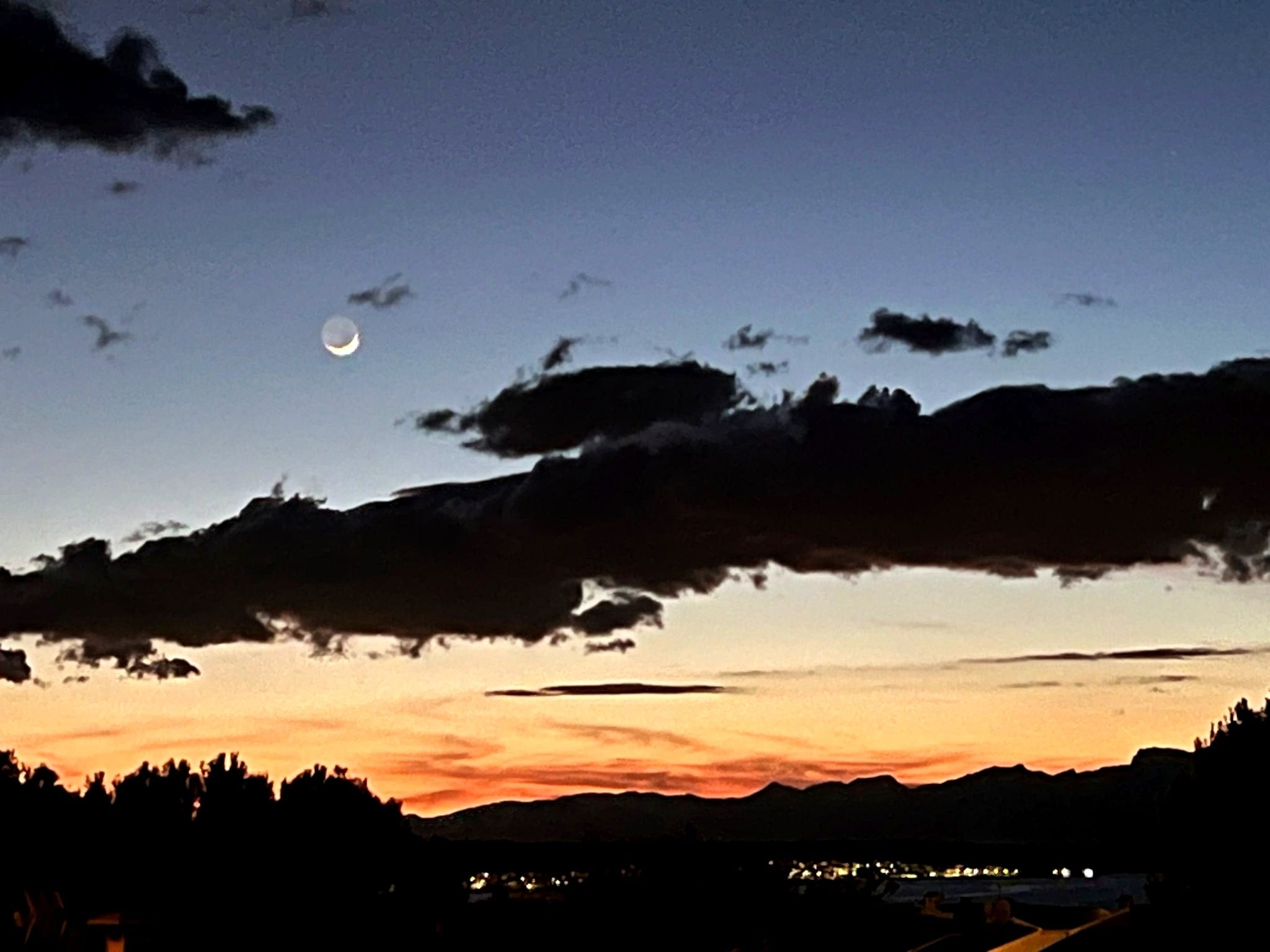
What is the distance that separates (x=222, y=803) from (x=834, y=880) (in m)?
75.7

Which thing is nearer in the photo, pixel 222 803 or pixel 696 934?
pixel 696 934

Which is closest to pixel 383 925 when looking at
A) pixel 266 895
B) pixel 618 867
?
pixel 266 895

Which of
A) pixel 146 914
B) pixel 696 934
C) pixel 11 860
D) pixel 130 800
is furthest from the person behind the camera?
pixel 130 800

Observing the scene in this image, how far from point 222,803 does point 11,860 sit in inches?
1028

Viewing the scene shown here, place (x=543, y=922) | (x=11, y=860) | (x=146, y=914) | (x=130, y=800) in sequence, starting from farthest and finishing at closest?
(x=130, y=800), (x=11, y=860), (x=146, y=914), (x=543, y=922)

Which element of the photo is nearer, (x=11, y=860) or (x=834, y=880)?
(x=834, y=880)

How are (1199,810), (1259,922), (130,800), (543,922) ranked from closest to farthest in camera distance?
(1259,922) → (543,922) → (1199,810) → (130,800)

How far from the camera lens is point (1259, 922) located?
1553cm

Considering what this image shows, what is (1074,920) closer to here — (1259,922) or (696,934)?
(696,934)

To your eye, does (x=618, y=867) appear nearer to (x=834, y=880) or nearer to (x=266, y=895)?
(x=834, y=880)

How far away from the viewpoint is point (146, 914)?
65.4 m

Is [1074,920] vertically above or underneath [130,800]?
underneath

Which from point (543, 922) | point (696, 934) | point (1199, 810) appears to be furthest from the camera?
point (1199, 810)

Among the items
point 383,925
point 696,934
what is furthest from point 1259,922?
point 383,925
